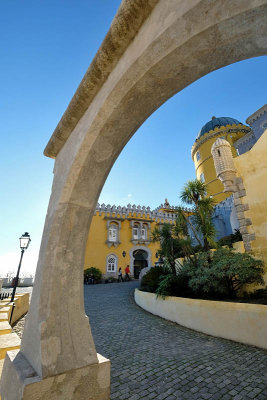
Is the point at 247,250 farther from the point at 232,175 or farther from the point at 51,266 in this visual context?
the point at 51,266

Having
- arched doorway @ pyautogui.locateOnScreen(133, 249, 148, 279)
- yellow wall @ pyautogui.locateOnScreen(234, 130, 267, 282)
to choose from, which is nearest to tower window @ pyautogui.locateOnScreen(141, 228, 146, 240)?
arched doorway @ pyautogui.locateOnScreen(133, 249, 148, 279)

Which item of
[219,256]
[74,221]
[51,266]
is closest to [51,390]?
[51,266]

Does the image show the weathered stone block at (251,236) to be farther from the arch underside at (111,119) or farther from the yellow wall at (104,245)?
the yellow wall at (104,245)

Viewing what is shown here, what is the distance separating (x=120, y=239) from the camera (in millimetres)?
21969

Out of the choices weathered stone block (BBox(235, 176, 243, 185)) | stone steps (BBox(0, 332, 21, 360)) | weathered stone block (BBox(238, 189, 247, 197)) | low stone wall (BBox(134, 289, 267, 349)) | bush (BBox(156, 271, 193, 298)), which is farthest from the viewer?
weathered stone block (BBox(235, 176, 243, 185))

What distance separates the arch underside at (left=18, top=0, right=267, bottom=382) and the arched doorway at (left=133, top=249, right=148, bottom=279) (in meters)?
21.7

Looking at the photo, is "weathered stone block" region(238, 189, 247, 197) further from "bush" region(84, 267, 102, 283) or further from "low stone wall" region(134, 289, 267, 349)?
"bush" region(84, 267, 102, 283)

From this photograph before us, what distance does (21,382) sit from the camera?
1638 millimetres

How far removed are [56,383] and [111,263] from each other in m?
20.0

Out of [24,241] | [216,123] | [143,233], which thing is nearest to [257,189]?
[24,241]

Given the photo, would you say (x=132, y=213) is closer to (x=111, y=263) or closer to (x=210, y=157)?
(x=111, y=263)

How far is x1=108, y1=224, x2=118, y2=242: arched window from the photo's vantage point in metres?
21.7

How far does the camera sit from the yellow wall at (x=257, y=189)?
21.0 ft

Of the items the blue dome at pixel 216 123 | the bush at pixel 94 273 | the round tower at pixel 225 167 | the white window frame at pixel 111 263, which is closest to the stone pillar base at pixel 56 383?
the round tower at pixel 225 167
